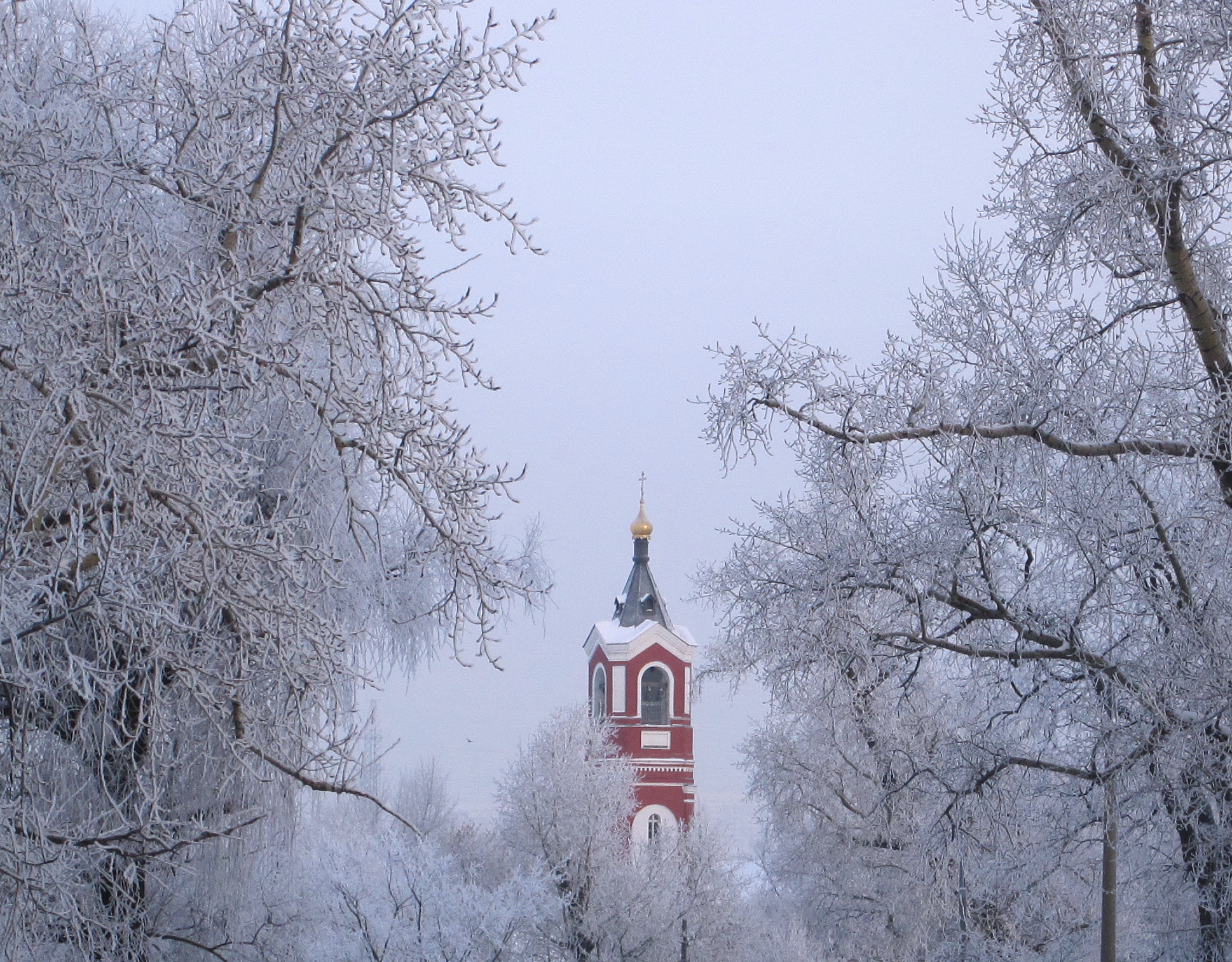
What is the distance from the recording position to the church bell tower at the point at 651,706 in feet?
133

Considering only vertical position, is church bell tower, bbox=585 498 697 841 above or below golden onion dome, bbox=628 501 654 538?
below

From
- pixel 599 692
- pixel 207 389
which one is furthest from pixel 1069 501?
pixel 599 692

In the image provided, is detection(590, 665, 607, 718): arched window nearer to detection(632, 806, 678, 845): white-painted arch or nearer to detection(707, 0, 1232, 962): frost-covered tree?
detection(632, 806, 678, 845): white-painted arch

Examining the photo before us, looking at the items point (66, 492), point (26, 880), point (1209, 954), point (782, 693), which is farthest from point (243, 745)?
point (1209, 954)

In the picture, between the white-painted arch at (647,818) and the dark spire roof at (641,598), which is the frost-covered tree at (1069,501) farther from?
the dark spire roof at (641,598)

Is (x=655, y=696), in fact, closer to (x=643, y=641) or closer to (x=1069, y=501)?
(x=643, y=641)

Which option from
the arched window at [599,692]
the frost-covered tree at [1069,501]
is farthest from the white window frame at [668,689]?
the frost-covered tree at [1069,501]

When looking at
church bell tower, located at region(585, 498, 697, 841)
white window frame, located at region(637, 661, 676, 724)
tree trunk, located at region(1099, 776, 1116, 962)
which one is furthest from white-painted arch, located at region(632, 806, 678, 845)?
tree trunk, located at region(1099, 776, 1116, 962)

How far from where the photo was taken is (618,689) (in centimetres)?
4159

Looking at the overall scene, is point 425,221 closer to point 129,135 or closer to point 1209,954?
point 129,135

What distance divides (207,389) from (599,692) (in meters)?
40.0

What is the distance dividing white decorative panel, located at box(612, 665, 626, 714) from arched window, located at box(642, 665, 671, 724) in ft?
2.28

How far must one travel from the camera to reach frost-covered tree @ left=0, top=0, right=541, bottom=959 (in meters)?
3.60

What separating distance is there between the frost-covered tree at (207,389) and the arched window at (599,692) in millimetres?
37370
